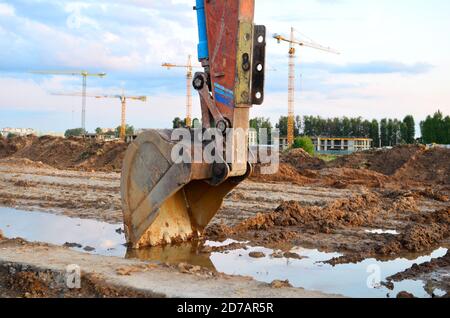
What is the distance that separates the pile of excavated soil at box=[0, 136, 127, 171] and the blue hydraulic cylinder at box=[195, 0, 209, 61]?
20905 millimetres

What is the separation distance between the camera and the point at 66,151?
34562mm

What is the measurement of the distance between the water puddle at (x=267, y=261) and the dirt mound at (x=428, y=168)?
15866mm

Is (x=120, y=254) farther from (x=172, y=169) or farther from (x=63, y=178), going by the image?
(x=63, y=178)

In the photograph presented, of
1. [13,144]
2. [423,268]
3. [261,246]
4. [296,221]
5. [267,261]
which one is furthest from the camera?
[13,144]

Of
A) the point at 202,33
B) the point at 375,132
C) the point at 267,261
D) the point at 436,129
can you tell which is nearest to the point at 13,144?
the point at 202,33

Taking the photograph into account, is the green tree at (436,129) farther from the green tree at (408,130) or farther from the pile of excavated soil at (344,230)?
the pile of excavated soil at (344,230)

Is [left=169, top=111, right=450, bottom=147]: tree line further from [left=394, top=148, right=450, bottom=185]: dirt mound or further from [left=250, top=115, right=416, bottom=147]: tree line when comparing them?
[left=394, top=148, right=450, bottom=185]: dirt mound

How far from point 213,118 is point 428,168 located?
63.2 feet

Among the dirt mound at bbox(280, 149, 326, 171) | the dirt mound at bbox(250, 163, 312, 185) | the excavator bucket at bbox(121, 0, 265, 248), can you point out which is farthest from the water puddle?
the dirt mound at bbox(280, 149, 326, 171)

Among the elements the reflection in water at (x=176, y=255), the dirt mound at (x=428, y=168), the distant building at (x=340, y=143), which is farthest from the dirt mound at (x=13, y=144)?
the distant building at (x=340, y=143)

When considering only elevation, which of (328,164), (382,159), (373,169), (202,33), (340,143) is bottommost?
(373,169)

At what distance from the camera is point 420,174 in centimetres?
2353

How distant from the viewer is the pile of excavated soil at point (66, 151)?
98.9 ft

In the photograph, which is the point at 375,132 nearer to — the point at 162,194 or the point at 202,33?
the point at 202,33
